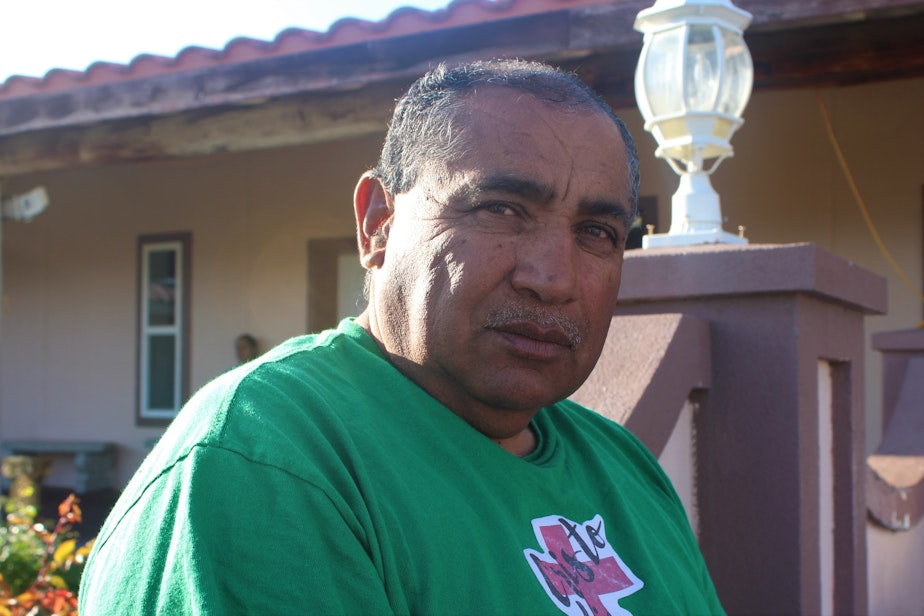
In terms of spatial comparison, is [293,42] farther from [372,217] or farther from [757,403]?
[372,217]

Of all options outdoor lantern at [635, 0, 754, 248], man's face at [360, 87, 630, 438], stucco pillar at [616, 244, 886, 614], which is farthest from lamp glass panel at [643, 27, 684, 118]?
man's face at [360, 87, 630, 438]

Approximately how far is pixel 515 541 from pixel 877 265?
15.5 feet

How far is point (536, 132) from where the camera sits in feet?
4.65

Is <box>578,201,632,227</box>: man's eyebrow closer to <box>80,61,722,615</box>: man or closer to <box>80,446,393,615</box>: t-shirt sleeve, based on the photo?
<box>80,61,722,615</box>: man

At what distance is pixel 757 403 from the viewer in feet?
8.00

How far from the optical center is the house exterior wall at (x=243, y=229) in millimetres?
5414

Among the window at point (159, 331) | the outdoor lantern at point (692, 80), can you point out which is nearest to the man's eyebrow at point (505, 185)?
the outdoor lantern at point (692, 80)

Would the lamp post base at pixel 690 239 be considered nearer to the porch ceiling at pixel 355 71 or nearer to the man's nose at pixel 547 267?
the man's nose at pixel 547 267

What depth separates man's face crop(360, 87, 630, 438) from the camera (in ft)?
4.55

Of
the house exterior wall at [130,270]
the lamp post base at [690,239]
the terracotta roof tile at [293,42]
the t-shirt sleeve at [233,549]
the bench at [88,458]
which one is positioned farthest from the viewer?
the bench at [88,458]

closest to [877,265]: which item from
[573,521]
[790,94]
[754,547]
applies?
[790,94]

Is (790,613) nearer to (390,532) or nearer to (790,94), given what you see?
(390,532)

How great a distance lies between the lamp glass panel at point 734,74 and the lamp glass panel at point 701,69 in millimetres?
39

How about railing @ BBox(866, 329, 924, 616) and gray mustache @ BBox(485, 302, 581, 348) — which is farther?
railing @ BBox(866, 329, 924, 616)
